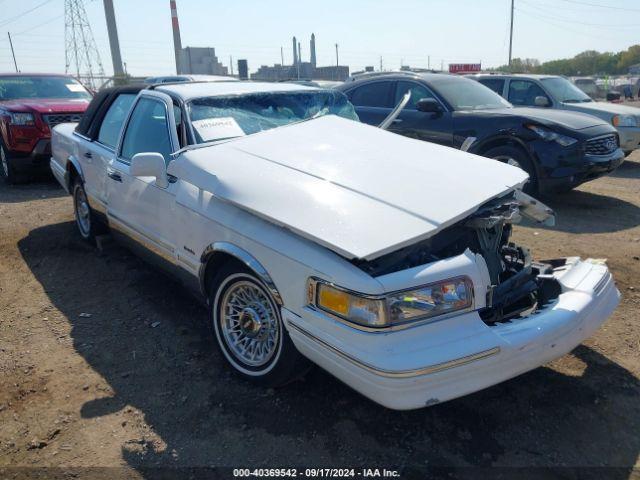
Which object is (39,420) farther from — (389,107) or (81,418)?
(389,107)

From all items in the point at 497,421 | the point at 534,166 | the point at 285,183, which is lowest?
the point at 497,421

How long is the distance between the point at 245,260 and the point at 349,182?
0.71m

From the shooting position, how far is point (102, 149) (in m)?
4.74

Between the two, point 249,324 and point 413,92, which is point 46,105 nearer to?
point 413,92

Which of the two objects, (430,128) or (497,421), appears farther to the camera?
(430,128)

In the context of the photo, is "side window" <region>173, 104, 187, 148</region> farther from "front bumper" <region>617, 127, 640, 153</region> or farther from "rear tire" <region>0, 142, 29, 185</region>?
"front bumper" <region>617, 127, 640, 153</region>

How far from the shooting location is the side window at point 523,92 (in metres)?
9.41

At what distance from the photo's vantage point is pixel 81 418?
9.20ft

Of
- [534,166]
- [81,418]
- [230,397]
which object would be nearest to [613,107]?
[534,166]

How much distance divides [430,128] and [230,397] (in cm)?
557

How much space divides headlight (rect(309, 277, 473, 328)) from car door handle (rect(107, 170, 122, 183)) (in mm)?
2506

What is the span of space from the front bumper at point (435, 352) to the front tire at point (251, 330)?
23 centimetres

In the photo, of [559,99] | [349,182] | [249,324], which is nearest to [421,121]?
[559,99]

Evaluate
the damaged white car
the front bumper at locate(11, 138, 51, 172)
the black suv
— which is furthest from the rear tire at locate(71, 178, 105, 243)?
the black suv
